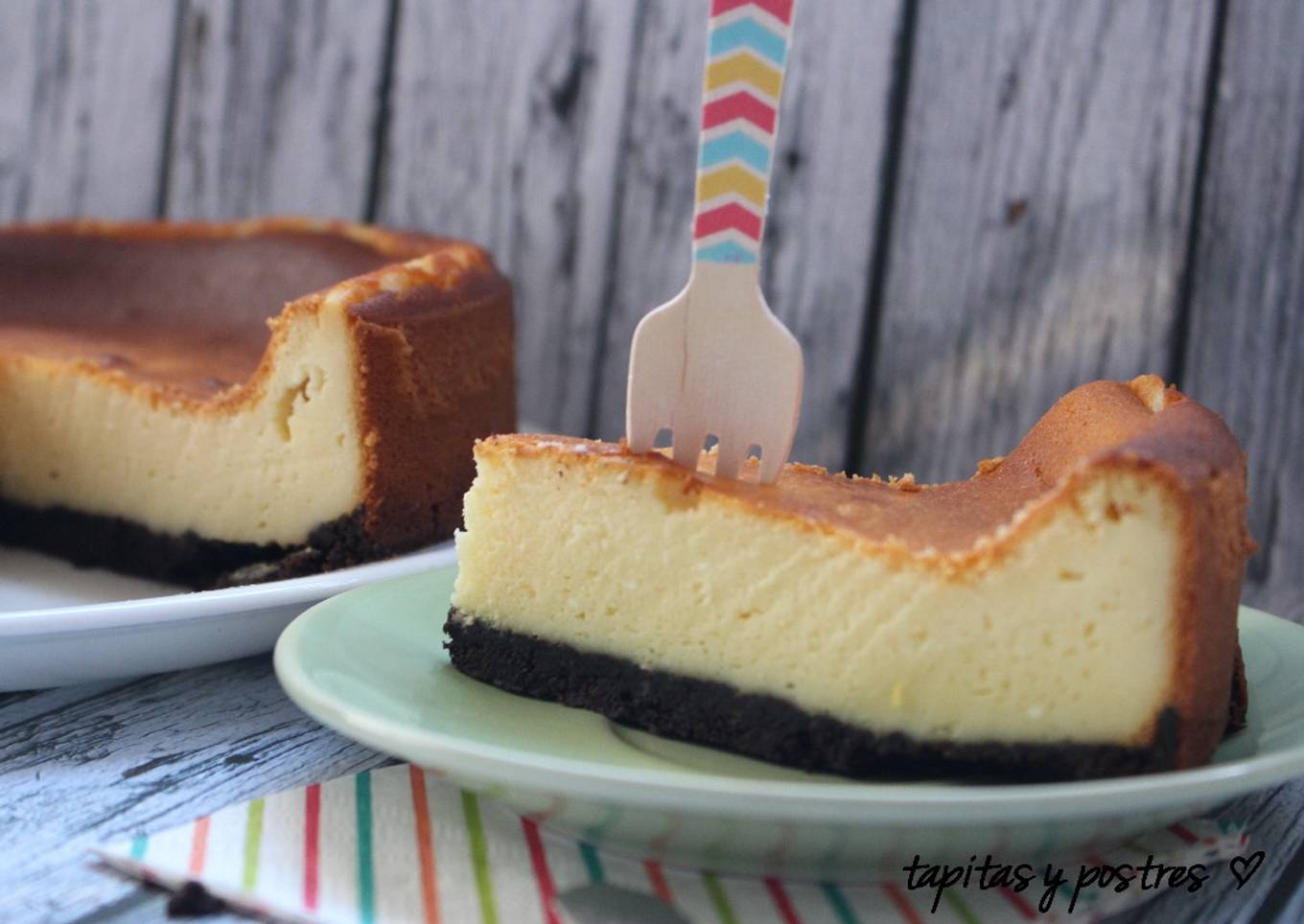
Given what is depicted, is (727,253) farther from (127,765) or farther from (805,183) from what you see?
(805,183)

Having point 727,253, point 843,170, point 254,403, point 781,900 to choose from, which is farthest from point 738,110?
point 843,170

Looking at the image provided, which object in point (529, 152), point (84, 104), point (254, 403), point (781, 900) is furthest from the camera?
point (84, 104)

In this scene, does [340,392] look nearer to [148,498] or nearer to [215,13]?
[148,498]

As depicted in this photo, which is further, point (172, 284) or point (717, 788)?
point (172, 284)

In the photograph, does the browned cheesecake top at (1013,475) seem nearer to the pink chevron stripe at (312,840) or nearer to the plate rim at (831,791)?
the plate rim at (831,791)

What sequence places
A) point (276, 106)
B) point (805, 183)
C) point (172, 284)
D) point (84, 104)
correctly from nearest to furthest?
point (172, 284) < point (805, 183) < point (276, 106) < point (84, 104)

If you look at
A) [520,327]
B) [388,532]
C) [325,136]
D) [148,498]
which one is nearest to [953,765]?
[388,532]
